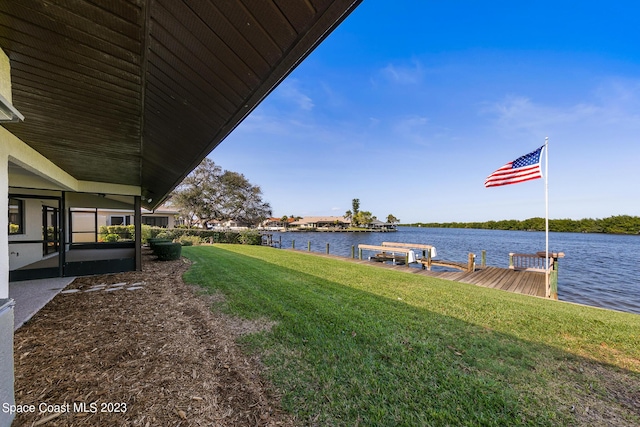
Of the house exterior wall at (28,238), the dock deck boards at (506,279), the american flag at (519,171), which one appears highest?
the american flag at (519,171)

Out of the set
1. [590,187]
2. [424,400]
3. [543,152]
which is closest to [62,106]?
[424,400]

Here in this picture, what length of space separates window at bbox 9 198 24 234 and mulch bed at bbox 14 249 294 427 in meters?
5.04

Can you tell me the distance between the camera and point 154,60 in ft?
6.81

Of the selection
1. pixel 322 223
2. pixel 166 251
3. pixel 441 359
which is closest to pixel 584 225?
pixel 322 223

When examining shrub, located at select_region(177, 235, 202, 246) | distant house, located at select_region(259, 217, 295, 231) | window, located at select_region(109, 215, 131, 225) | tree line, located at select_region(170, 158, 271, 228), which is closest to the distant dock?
shrub, located at select_region(177, 235, 202, 246)

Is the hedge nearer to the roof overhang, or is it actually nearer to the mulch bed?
the mulch bed

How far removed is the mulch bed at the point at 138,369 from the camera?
2.12 meters

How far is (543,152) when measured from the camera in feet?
28.6

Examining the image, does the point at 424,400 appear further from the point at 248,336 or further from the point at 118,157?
the point at 118,157

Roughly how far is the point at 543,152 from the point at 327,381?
10.9 metres

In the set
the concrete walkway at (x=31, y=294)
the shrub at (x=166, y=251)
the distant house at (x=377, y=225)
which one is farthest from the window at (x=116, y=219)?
A: the distant house at (x=377, y=225)

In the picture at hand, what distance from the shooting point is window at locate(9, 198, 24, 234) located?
7.44 metres

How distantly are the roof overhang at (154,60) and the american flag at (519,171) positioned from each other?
1055 cm

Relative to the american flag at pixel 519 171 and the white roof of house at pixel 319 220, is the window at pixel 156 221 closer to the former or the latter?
the american flag at pixel 519 171
